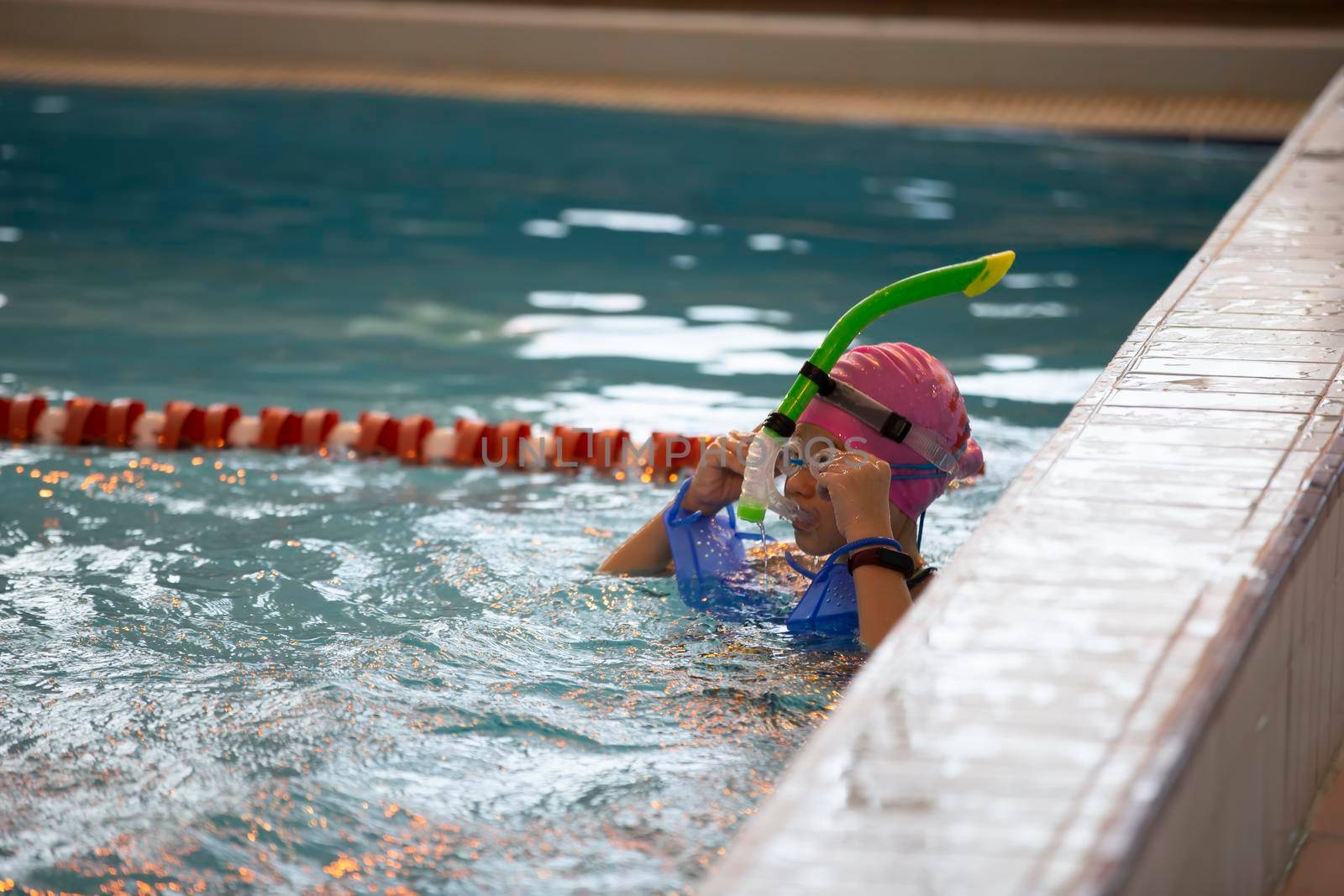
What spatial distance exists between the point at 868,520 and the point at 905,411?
242 millimetres

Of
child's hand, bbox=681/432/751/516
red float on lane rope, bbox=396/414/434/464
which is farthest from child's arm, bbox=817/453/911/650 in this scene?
red float on lane rope, bbox=396/414/434/464

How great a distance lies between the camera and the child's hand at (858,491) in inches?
105

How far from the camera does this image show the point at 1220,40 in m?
9.81

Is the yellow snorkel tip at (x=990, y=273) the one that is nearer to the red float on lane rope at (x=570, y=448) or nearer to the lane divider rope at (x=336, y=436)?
the lane divider rope at (x=336, y=436)

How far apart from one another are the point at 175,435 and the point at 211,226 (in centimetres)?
330

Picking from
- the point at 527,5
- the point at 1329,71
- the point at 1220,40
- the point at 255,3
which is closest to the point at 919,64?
the point at 1220,40

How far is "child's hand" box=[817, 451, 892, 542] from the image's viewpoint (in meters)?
2.67

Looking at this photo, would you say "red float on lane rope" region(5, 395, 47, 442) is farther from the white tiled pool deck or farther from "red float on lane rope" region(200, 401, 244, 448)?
the white tiled pool deck

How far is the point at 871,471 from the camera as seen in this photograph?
2674 millimetres

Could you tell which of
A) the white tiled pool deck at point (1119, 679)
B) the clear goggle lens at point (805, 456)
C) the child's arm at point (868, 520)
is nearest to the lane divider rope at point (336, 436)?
the clear goggle lens at point (805, 456)

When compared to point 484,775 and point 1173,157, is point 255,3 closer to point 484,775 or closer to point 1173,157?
point 1173,157

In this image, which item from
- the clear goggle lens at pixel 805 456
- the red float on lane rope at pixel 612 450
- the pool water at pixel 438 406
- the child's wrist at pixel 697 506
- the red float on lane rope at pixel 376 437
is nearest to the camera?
the pool water at pixel 438 406

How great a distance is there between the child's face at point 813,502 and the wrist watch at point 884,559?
4.8 inches

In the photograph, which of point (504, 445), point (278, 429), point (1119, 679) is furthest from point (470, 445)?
point (1119, 679)
